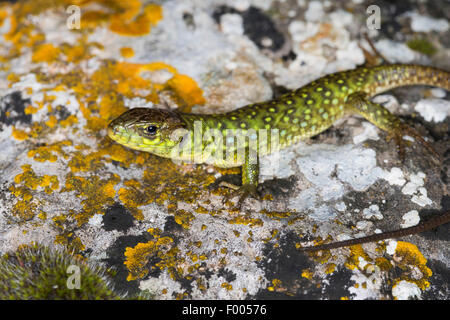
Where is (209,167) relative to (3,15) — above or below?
below

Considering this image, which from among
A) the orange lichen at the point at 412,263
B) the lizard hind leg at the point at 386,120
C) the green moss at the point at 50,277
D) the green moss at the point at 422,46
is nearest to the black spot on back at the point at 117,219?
the green moss at the point at 50,277

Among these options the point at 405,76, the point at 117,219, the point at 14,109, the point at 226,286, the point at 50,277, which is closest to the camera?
the point at 50,277

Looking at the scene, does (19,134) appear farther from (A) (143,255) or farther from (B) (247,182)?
(B) (247,182)

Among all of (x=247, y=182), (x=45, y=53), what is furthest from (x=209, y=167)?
(x=45, y=53)

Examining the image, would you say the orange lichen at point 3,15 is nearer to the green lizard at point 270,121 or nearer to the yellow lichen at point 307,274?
the green lizard at point 270,121

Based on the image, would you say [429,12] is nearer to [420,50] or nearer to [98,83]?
[420,50]
